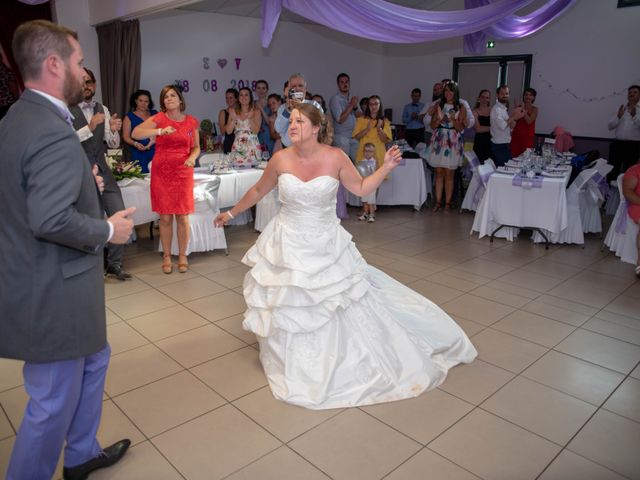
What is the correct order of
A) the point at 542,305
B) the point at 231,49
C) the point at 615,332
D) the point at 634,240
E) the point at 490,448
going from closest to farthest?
the point at 490,448, the point at 615,332, the point at 542,305, the point at 634,240, the point at 231,49

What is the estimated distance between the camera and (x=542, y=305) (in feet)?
13.9

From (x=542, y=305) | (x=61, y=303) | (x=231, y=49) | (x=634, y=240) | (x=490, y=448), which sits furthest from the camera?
(x=231, y=49)

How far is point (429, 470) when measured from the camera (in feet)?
7.66

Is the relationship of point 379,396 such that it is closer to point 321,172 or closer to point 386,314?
point 386,314

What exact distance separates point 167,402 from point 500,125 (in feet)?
20.3

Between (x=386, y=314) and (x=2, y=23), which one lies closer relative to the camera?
(x=386, y=314)

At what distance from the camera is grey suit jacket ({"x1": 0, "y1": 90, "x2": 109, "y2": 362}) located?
5.29 ft

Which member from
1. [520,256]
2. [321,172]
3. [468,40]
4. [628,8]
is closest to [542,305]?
[520,256]

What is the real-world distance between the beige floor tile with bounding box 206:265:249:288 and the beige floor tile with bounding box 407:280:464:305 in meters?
1.58

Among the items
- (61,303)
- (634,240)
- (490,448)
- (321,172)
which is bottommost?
(490,448)

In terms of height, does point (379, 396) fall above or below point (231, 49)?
below

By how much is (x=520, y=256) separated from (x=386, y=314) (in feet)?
9.93

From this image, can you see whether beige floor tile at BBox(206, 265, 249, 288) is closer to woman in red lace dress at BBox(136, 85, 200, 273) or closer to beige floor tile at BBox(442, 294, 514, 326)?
woman in red lace dress at BBox(136, 85, 200, 273)

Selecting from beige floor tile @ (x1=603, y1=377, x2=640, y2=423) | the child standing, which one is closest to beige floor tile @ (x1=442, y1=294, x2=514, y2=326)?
beige floor tile @ (x1=603, y1=377, x2=640, y2=423)
